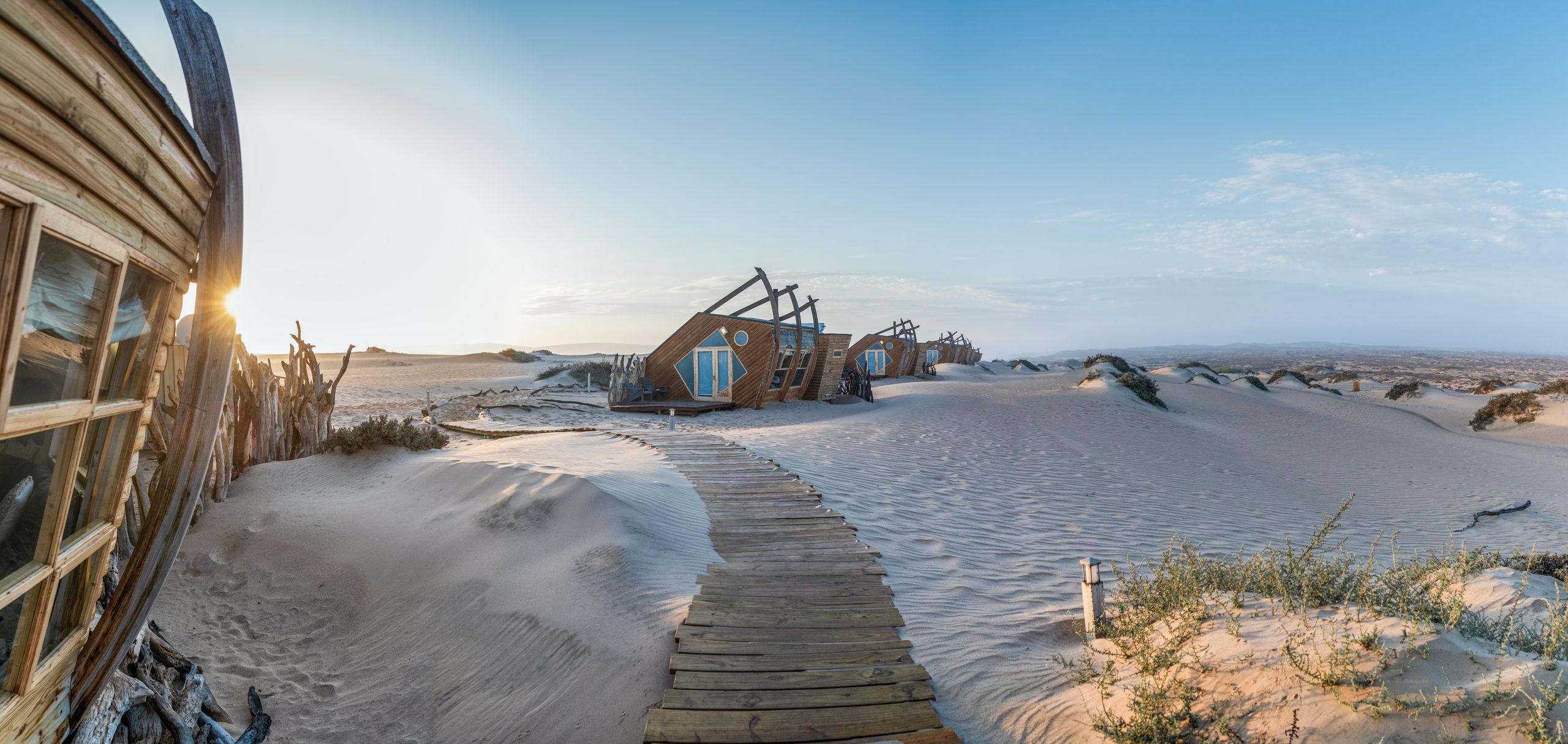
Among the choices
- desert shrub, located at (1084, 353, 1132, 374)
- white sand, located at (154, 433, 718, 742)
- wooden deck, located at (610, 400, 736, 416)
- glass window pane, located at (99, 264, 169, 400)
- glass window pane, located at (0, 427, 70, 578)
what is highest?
desert shrub, located at (1084, 353, 1132, 374)

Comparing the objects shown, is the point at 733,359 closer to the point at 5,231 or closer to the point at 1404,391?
the point at 5,231

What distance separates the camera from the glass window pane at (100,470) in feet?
7.59

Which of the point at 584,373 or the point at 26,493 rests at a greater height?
the point at 26,493

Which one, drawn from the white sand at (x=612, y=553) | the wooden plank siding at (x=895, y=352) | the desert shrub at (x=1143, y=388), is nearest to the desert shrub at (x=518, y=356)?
the wooden plank siding at (x=895, y=352)

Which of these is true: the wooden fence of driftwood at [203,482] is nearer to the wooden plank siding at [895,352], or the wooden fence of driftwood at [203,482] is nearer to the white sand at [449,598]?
the white sand at [449,598]

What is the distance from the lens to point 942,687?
362cm

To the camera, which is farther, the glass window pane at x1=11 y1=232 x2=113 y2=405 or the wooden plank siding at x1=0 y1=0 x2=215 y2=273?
the glass window pane at x1=11 y1=232 x2=113 y2=405

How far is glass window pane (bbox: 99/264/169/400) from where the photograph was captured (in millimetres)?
2281

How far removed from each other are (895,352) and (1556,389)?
2518 centimetres

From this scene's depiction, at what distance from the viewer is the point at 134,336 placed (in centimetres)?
238

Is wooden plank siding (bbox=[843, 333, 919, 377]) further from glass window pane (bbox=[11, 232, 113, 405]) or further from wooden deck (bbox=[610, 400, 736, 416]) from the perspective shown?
glass window pane (bbox=[11, 232, 113, 405])

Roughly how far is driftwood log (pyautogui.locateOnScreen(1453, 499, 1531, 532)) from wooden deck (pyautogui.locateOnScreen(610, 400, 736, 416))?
1505cm

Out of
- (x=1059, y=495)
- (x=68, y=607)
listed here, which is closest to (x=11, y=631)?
(x=68, y=607)

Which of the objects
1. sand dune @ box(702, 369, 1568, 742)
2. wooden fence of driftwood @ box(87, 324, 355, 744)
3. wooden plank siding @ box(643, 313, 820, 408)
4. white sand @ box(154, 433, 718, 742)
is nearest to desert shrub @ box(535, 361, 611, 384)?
wooden plank siding @ box(643, 313, 820, 408)
